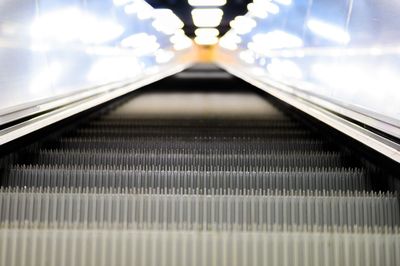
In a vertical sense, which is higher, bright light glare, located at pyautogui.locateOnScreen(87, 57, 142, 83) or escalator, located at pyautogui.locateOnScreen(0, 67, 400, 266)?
bright light glare, located at pyautogui.locateOnScreen(87, 57, 142, 83)

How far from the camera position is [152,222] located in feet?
8.45

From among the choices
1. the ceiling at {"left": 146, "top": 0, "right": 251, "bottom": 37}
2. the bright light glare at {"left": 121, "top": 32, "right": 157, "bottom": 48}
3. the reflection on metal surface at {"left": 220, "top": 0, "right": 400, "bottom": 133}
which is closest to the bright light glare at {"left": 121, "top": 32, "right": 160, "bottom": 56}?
the bright light glare at {"left": 121, "top": 32, "right": 157, "bottom": 48}

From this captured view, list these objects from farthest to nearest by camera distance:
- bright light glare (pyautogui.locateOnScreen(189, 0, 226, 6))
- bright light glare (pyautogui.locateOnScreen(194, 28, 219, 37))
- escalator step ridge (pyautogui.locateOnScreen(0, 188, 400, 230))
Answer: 1. bright light glare (pyautogui.locateOnScreen(194, 28, 219, 37))
2. bright light glare (pyautogui.locateOnScreen(189, 0, 226, 6))
3. escalator step ridge (pyautogui.locateOnScreen(0, 188, 400, 230))

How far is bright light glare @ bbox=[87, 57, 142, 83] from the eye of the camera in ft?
18.3

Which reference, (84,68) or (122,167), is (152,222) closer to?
(122,167)

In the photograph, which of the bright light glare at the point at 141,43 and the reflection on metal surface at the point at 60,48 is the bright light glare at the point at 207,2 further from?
the reflection on metal surface at the point at 60,48

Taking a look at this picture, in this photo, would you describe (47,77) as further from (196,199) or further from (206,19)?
(206,19)

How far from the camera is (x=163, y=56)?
14.1 m

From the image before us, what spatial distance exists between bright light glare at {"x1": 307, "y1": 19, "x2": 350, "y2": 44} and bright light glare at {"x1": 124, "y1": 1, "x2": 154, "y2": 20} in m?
3.48

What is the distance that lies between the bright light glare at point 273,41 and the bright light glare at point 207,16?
108 inches

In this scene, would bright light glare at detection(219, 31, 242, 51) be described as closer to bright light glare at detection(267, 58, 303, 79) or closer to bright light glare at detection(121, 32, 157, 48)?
bright light glare at detection(121, 32, 157, 48)

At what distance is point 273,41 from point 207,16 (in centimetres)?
754

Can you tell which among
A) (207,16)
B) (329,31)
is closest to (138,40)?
(329,31)

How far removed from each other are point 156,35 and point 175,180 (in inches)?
385
